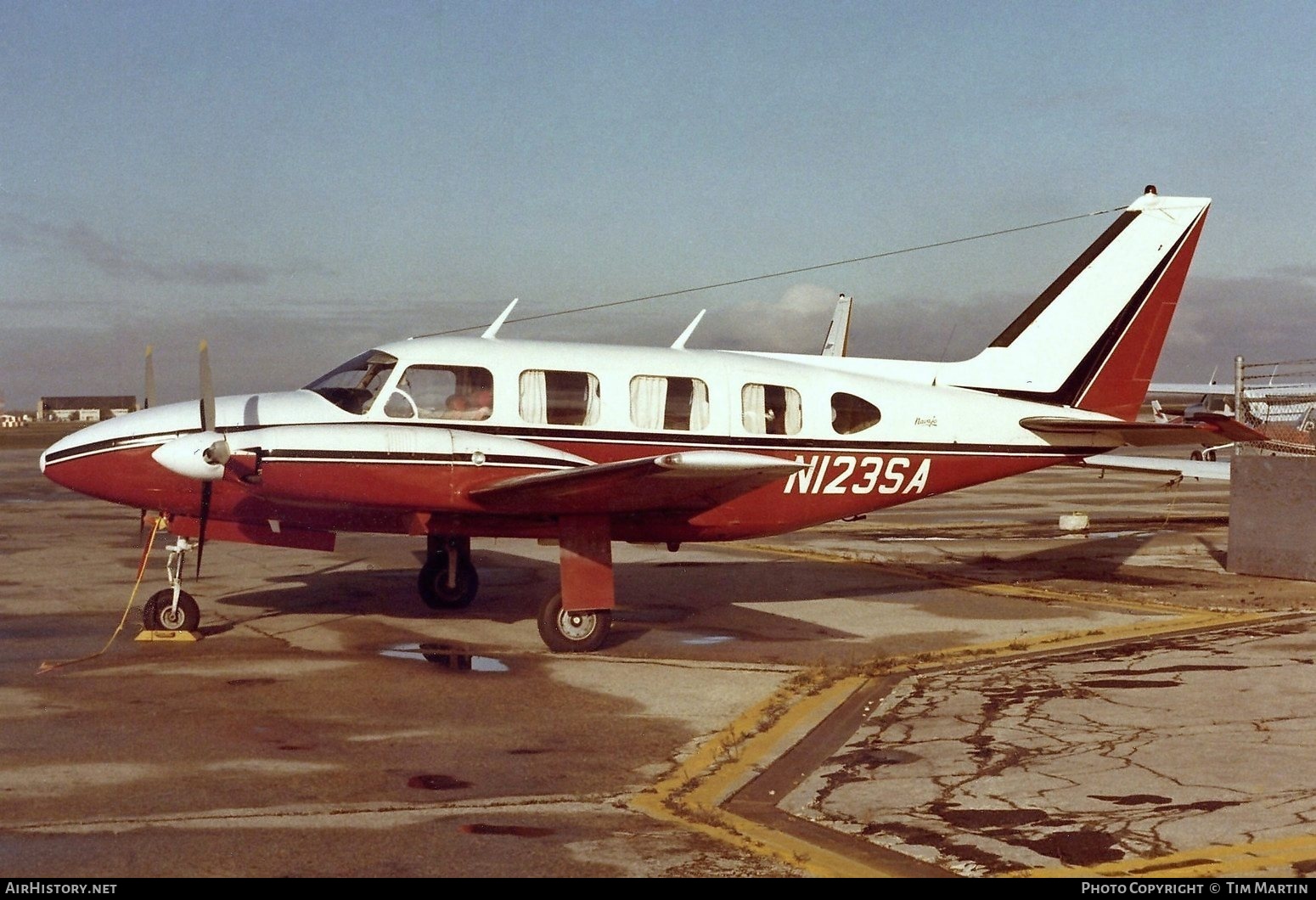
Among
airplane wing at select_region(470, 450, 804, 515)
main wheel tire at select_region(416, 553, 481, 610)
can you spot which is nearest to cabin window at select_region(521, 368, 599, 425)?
airplane wing at select_region(470, 450, 804, 515)

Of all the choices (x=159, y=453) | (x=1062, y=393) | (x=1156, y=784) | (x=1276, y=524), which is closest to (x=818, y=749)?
(x=1156, y=784)

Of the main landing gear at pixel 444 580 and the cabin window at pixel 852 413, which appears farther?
the main landing gear at pixel 444 580

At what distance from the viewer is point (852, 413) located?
52.3 feet

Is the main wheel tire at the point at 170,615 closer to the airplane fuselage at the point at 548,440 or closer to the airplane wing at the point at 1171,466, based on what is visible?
the airplane fuselage at the point at 548,440

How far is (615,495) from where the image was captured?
45.1 ft

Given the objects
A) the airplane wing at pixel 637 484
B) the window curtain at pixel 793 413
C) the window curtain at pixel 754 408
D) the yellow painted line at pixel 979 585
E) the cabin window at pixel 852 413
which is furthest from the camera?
the yellow painted line at pixel 979 585

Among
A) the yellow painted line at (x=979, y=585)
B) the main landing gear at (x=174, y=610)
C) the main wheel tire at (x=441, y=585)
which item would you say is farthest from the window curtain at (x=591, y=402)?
the yellow painted line at (x=979, y=585)

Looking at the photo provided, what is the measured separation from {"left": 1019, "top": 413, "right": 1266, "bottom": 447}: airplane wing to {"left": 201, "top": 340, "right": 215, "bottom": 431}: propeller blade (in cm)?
999

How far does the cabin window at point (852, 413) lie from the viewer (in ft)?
52.0

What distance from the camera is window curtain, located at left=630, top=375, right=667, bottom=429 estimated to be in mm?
15039

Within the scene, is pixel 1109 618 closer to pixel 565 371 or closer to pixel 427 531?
pixel 565 371

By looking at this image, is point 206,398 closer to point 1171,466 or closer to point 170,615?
point 170,615

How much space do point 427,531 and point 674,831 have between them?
7.70 metres

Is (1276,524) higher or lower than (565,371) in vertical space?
lower
